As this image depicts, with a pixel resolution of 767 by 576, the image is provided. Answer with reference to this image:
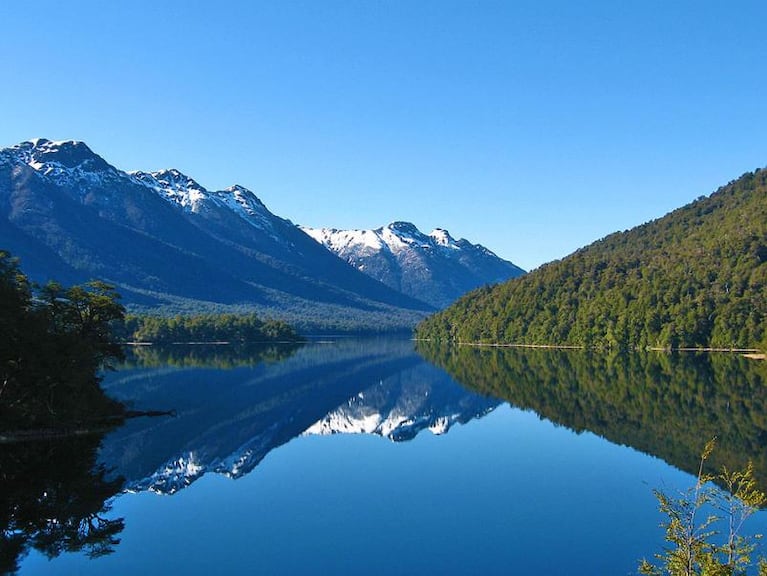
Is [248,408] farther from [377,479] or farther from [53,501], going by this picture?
[53,501]

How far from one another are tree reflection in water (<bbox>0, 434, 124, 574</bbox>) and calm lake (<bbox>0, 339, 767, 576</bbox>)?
0.17 meters

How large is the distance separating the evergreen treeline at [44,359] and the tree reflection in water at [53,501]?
111 inches

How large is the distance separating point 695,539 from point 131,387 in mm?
102894

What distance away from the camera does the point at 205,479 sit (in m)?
50.4

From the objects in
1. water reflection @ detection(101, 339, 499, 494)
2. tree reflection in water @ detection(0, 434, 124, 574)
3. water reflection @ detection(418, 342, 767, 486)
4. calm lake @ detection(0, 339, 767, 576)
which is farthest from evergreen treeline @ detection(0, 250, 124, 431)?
water reflection @ detection(418, 342, 767, 486)

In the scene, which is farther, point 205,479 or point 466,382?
point 466,382

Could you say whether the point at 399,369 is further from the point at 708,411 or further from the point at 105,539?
the point at 105,539

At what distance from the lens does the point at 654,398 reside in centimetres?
8825

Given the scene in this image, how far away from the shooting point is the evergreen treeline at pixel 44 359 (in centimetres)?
5200

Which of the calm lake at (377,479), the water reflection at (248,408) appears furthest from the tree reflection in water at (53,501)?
the water reflection at (248,408)

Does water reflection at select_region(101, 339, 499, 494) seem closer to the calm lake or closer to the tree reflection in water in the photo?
the calm lake

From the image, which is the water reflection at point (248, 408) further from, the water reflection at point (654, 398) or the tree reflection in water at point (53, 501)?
the water reflection at point (654, 398)

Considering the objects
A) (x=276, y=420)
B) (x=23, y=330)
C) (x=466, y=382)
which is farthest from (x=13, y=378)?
(x=466, y=382)

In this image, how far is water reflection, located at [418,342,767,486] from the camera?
5944cm
